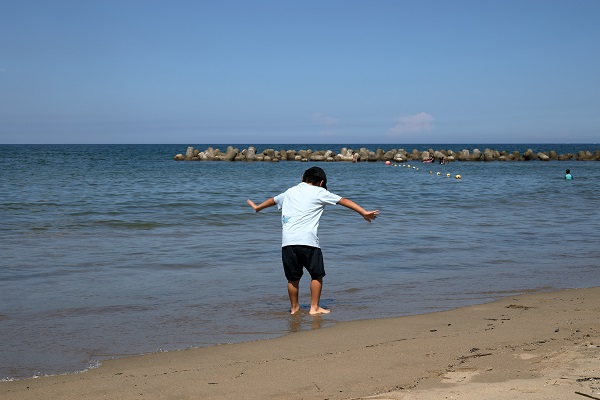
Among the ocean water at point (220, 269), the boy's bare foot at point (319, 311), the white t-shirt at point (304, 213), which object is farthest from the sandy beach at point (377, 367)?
the white t-shirt at point (304, 213)

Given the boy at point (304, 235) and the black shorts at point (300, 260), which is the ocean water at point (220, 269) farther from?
the black shorts at point (300, 260)

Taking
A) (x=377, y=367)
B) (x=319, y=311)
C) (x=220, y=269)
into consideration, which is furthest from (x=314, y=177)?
(x=220, y=269)

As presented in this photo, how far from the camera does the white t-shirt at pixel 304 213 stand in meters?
7.12

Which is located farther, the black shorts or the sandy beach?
the black shorts

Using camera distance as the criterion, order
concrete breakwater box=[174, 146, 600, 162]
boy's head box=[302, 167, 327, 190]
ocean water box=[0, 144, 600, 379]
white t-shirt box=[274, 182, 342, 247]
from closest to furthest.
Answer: ocean water box=[0, 144, 600, 379] → white t-shirt box=[274, 182, 342, 247] → boy's head box=[302, 167, 327, 190] → concrete breakwater box=[174, 146, 600, 162]

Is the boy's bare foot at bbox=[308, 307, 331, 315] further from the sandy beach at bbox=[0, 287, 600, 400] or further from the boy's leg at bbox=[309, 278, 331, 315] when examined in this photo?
the sandy beach at bbox=[0, 287, 600, 400]

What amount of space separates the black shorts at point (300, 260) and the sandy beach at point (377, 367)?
37.6 inches

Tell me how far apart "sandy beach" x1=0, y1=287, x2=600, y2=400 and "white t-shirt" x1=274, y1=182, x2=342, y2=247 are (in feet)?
3.77

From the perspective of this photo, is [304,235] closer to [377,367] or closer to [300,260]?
[300,260]

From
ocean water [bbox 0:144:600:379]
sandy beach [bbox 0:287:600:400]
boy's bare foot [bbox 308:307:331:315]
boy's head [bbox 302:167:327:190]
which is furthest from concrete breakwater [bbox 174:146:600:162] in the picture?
sandy beach [bbox 0:287:600:400]

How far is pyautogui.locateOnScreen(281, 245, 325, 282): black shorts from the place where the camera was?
282 inches

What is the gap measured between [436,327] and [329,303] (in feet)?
5.78

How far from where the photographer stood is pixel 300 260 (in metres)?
7.22

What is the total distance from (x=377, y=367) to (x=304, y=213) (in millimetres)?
2566
